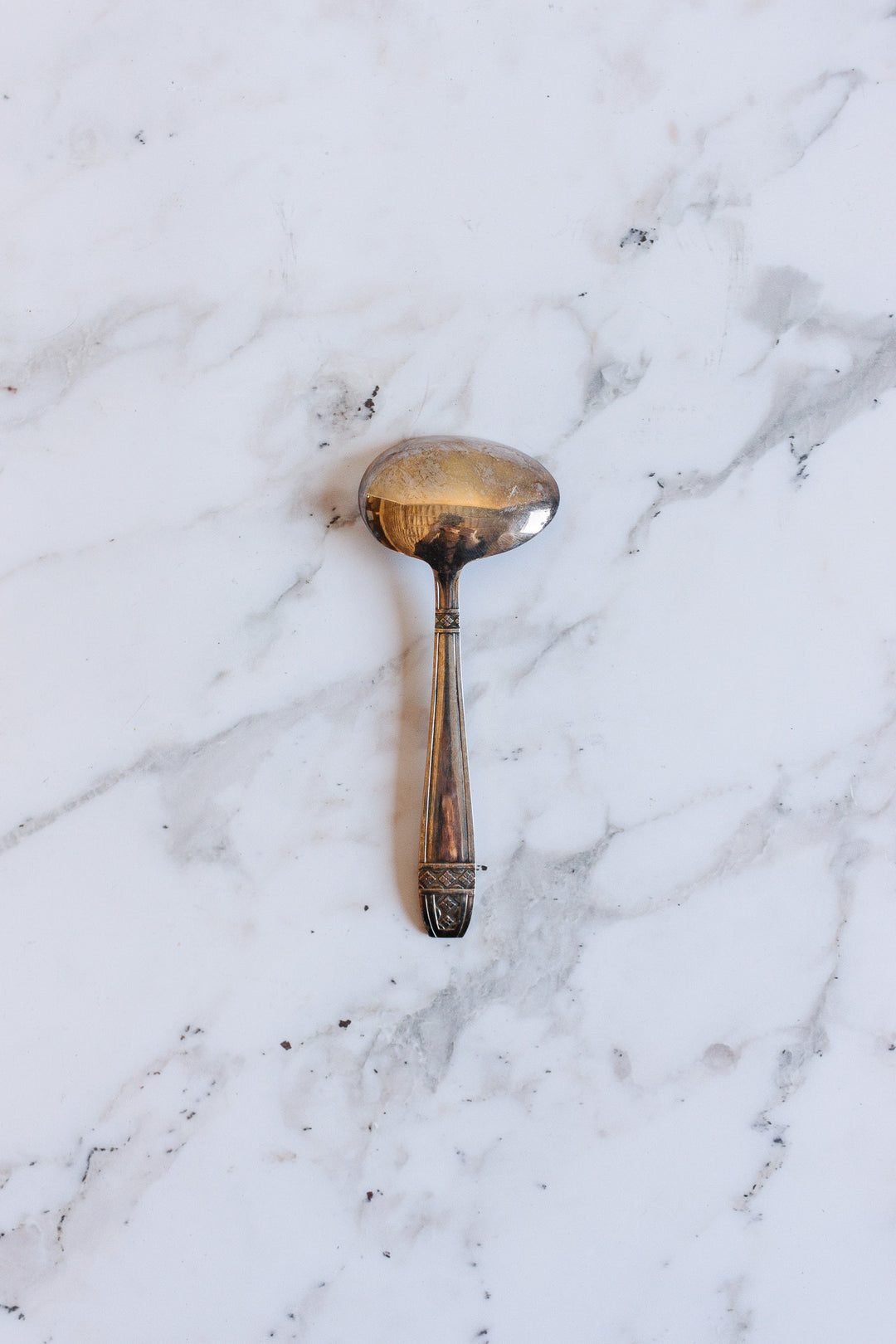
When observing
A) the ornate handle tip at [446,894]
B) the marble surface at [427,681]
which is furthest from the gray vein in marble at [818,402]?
the ornate handle tip at [446,894]

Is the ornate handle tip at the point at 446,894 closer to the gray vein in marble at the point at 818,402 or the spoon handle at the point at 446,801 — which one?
the spoon handle at the point at 446,801

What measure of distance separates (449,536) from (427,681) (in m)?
Result: 0.11

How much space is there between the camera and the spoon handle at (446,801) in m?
0.57

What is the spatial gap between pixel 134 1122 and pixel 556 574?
18.5 inches

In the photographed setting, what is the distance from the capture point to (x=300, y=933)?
59cm

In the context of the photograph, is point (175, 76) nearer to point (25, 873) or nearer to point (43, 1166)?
point (25, 873)

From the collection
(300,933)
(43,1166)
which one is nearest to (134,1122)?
(43,1166)

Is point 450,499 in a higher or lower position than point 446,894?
higher

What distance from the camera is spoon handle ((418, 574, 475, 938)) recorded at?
566 mm

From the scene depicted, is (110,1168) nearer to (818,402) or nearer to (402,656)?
(402,656)

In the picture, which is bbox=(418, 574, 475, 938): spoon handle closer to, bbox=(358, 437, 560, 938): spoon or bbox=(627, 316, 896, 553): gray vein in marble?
bbox=(358, 437, 560, 938): spoon

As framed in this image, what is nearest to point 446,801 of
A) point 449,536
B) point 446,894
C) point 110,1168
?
point 446,894

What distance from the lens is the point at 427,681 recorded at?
0.60 m

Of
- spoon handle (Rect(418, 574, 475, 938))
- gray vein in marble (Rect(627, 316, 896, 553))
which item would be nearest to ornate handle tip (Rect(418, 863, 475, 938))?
spoon handle (Rect(418, 574, 475, 938))
